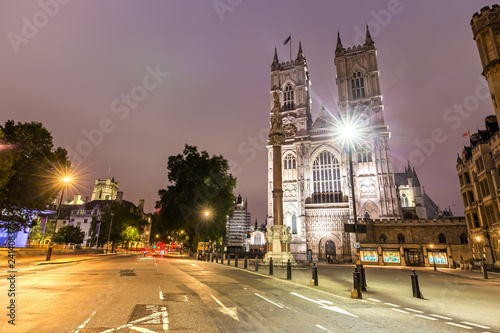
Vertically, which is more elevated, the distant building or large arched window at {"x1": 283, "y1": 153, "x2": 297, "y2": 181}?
large arched window at {"x1": 283, "y1": 153, "x2": 297, "y2": 181}

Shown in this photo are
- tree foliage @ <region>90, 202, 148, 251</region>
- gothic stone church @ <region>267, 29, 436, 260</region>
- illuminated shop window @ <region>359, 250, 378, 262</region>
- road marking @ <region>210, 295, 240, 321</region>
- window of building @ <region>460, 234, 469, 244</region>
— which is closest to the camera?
road marking @ <region>210, 295, 240, 321</region>

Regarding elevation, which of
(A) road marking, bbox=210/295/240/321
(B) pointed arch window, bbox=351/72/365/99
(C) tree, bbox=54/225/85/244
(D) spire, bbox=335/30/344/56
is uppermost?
(D) spire, bbox=335/30/344/56

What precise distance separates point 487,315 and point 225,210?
3410cm

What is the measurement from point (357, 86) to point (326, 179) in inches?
929

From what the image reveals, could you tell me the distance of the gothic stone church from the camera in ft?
170

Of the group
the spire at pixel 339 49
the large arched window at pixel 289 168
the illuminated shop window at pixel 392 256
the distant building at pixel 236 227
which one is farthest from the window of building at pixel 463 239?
the distant building at pixel 236 227

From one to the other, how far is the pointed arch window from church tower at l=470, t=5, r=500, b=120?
40045 millimetres

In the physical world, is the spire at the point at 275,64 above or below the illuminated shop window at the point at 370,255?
above

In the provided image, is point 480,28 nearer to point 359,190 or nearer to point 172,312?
point 172,312

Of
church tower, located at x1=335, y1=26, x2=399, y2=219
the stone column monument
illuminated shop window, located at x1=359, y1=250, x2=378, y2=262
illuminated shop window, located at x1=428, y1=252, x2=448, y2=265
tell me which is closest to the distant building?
church tower, located at x1=335, y1=26, x2=399, y2=219

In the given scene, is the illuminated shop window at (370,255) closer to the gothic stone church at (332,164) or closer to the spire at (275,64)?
the gothic stone church at (332,164)

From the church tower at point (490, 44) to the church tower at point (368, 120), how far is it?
106 ft

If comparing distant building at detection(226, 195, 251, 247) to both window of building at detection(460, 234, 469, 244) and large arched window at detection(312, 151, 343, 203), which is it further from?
window of building at detection(460, 234, 469, 244)

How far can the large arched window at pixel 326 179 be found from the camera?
56.2 metres
